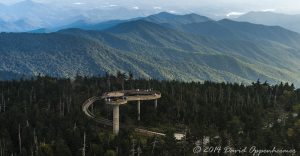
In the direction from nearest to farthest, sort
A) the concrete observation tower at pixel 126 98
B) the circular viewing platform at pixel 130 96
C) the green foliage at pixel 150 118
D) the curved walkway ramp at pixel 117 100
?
Result: the green foliage at pixel 150 118 < the curved walkway ramp at pixel 117 100 < the concrete observation tower at pixel 126 98 < the circular viewing platform at pixel 130 96

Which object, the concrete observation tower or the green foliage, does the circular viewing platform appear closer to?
the concrete observation tower

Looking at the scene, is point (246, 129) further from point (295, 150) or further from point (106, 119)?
point (106, 119)

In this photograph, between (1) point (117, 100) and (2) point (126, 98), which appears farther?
(2) point (126, 98)

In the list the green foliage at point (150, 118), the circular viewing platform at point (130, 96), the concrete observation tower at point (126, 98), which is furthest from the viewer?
the circular viewing platform at point (130, 96)

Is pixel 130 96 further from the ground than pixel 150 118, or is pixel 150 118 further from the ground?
pixel 130 96

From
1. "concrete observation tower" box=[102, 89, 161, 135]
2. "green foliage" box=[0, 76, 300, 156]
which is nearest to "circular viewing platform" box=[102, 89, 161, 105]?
"concrete observation tower" box=[102, 89, 161, 135]

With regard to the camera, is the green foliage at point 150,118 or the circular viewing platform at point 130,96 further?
the circular viewing platform at point 130,96

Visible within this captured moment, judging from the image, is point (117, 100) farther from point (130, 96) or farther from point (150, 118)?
point (150, 118)

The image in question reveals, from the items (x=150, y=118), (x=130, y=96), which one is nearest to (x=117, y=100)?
(x=130, y=96)

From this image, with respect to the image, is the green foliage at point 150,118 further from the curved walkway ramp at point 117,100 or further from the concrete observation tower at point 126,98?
the concrete observation tower at point 126,98

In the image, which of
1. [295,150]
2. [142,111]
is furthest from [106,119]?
[295,150]

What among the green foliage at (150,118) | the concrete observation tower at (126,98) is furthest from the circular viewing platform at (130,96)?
the green foliage at (150,118)
